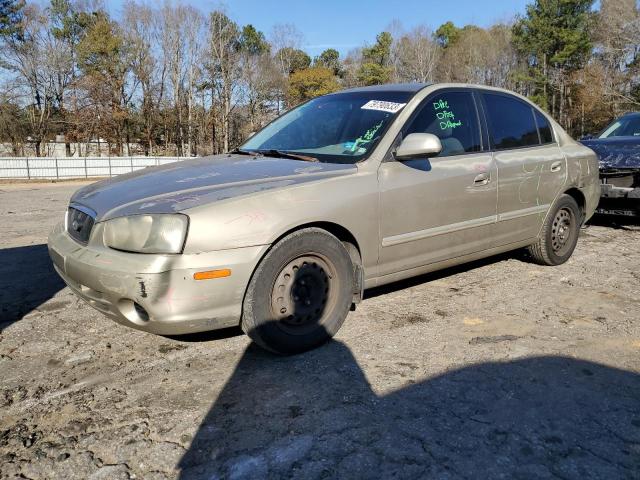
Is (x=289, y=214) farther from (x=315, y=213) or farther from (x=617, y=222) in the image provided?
(x=617, y=222)

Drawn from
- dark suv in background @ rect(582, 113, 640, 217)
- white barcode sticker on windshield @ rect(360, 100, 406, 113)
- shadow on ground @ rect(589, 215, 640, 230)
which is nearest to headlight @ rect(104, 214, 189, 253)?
white barcode sticker on windshield @ rect(360, 100, 406, 113)

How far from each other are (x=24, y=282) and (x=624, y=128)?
27.2 feet

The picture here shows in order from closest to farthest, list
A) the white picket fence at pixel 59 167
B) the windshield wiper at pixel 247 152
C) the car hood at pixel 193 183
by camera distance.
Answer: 1. the car hood at pixel 193 183
2. the windshield wiper at pixel 247 152
3. the white picket fence at pixel 59 167

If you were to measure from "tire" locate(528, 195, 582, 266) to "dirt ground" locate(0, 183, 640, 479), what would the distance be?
78 centimetres

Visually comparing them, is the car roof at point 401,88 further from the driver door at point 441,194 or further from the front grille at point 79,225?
the front grille at point 79,225

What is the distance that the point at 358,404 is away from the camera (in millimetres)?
2488

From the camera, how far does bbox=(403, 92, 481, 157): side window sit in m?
3.76

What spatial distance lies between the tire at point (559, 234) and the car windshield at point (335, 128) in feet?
6.72

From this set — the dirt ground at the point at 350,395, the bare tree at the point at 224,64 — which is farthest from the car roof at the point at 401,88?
the bare tree at the point at 224,64

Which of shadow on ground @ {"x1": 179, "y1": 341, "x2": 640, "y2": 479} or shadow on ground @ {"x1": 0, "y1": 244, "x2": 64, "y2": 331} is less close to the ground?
shadow on ground @ {"x1": 0, "y1": 244, "x2": 64, "y2": 331}

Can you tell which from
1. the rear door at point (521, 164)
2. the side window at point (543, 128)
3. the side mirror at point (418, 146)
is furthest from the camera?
the side window at point (543, 128)

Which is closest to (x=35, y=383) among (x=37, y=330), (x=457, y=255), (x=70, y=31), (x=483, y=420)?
(x=37, y=330)

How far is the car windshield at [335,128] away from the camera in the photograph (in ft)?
11.6

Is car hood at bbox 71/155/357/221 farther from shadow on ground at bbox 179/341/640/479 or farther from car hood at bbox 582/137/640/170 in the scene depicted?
car hood at bbox 582/137/640/170
